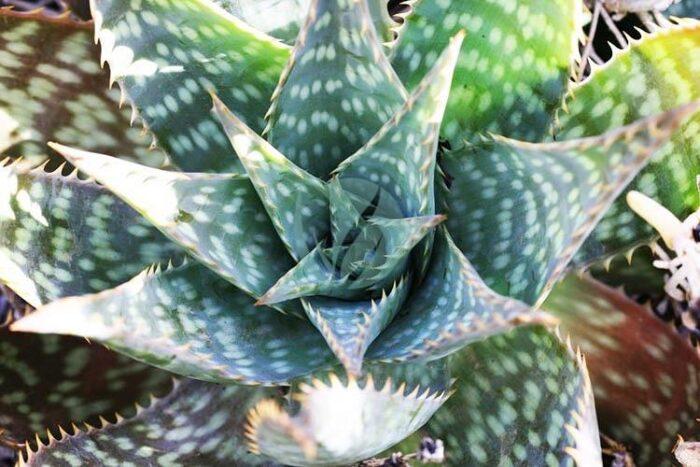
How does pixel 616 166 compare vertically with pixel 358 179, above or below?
above

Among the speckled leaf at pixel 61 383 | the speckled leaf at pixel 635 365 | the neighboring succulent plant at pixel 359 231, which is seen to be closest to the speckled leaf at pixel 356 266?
the neighboring succulent plant at pixel 359 231

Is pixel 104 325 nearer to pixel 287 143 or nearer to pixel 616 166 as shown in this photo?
pixel 287 143

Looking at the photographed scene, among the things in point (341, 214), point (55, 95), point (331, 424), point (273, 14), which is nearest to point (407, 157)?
point (341, 214)

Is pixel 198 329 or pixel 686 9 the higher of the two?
pixel 686 9

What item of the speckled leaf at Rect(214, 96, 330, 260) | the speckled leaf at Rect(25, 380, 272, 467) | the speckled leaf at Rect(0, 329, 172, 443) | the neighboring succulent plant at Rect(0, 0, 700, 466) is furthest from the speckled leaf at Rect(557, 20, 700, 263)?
the speckled leaf at Rect(0, 329, 172, 443)

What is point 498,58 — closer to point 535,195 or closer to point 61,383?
point 535,195

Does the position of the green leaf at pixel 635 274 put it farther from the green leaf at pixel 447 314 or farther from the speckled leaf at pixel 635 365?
the green leaf at pixel 447 314

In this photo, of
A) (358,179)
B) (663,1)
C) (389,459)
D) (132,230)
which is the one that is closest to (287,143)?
(358,179)
